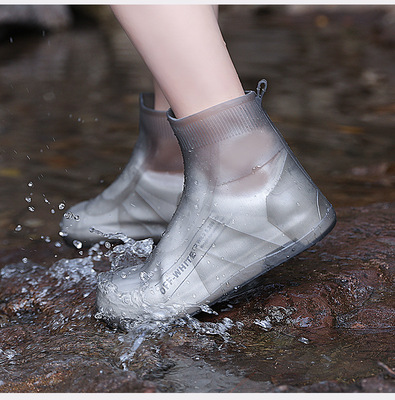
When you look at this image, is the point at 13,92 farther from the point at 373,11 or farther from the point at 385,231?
the point at 373,11

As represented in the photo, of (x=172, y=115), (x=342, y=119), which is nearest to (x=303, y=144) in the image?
(x=342, y=119)

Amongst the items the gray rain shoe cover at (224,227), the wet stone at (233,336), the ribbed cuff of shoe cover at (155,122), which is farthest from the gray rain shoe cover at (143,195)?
the gray rain shoe cover at (224,227)

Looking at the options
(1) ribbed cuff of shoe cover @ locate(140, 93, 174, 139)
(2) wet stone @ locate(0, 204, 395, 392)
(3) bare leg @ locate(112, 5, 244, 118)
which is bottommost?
(2) wet stone @ locate(0, 204, 395, 392)

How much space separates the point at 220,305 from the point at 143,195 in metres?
0.45

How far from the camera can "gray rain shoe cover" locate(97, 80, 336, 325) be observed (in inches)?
45.9

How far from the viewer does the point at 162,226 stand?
5.17ft

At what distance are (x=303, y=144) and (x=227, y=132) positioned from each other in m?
1.53

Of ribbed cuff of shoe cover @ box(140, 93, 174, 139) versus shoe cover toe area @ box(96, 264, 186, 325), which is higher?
ribbed cuff of shoe cover @ box(140, 93, 174, 139)

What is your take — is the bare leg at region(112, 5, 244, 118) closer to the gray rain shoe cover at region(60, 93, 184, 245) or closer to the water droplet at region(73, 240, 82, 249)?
the gray rain shoe cover at region(60, 93, 184, 245)

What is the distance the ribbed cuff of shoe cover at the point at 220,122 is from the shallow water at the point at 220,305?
0.33 metres

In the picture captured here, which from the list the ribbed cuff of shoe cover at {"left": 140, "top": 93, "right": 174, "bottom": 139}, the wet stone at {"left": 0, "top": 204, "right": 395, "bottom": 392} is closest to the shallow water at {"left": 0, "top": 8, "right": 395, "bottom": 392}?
the wet stone at {"left": 0, "top": 204, "right": 395, "bottom": 392}

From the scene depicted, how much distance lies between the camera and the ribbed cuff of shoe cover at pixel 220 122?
3.73 feet

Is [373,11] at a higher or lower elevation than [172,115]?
lower

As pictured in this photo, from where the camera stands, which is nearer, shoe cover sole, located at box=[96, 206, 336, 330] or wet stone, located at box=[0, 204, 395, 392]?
wet stone, located at box=[0, 204, 395, 392]
